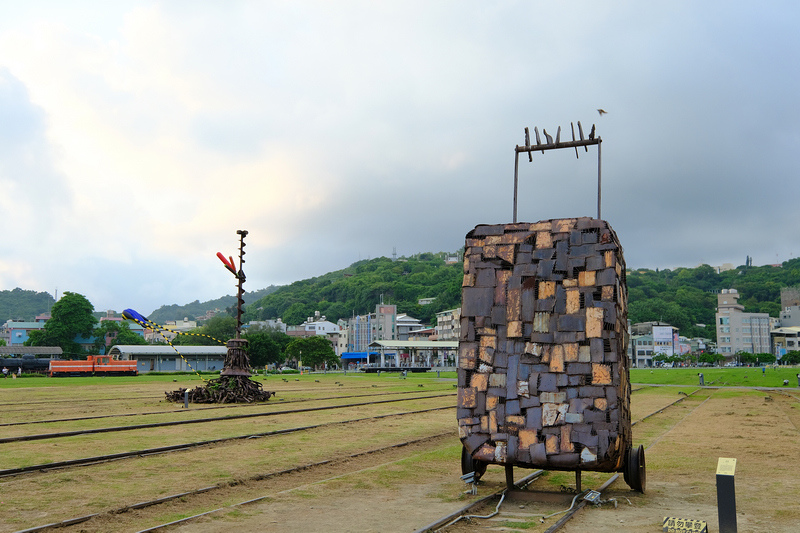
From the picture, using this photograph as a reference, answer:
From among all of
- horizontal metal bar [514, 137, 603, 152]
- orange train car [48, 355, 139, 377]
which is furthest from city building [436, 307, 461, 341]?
horizontal metal bar [514, 137, 603, 152]

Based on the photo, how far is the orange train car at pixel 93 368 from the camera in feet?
240

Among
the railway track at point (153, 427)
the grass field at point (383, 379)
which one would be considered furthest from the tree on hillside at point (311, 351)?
the railway track at point (153, 427)

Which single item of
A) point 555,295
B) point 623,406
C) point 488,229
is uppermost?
point 488,229

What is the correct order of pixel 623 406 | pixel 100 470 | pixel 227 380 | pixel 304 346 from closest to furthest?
pixel 623 406 → pixel 100 470 → pixel 227 380 → pixel 304 346

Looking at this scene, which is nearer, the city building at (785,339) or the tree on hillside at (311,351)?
the tree on hillside at (311,351)

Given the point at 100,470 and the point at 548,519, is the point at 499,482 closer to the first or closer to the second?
the point at 548,519

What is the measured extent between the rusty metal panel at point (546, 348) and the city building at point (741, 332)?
171 meters

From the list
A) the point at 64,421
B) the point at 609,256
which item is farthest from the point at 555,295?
the point at 64,421

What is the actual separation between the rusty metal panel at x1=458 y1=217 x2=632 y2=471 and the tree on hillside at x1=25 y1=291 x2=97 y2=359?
119042 millimetres

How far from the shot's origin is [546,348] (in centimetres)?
1066

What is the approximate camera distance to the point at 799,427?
23.1 metres

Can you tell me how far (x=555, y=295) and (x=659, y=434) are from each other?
12762 mm

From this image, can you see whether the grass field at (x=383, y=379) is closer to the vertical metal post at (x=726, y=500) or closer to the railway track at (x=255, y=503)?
the railway track at (x=255, y=503)

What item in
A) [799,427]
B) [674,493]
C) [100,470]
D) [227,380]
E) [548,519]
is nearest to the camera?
[548,519]
